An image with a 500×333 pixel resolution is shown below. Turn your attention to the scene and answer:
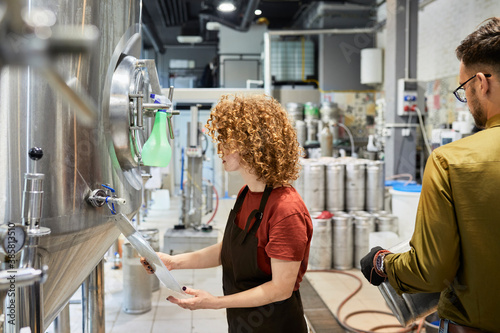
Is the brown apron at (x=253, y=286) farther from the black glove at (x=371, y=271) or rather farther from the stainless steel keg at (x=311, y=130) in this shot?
the stainless steel keg at (x=311, y=130)

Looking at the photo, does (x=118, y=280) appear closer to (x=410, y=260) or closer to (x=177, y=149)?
(x=410, y=260)

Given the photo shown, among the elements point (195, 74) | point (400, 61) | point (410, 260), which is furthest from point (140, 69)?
point (195, 74)

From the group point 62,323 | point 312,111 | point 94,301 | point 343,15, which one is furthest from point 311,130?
point 62,323

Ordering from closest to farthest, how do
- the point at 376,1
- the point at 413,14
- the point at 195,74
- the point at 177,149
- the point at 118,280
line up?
the point at 118,280
the point at 413,14
the point at 376,1
the point at 177,149
the point at 195,74

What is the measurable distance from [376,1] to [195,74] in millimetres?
7126

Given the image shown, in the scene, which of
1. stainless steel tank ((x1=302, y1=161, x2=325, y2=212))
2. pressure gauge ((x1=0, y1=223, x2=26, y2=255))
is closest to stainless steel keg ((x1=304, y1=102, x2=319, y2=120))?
stainless steel tank ((x1=302, y1=161, x2=325, y2=212))

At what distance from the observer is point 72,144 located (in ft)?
3.87

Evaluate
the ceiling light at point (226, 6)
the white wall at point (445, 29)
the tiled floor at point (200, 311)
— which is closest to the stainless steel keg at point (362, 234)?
the tiled floor at point (200, 311)

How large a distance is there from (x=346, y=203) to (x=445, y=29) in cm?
325

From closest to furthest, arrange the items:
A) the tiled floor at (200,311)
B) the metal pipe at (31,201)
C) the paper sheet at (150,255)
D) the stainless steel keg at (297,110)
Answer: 1. the metal pipe at (31,201)
2. the paper sheet at (150,255)
3. the tiled floor at (200,311)
4. the stainless steel keg at (297,110)

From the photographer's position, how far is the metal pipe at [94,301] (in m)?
2.04

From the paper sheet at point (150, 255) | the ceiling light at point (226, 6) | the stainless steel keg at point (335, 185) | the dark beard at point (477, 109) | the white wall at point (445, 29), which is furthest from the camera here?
the ceiling light at point (226, 6)

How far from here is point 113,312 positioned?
3393 mm

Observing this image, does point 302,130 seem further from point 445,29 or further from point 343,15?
point 445,29
